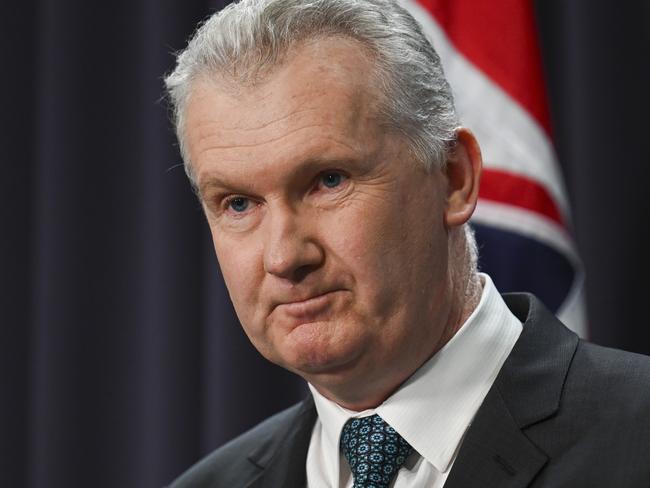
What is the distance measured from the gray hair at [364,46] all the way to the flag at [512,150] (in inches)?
37.5

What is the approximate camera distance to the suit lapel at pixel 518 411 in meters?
1.74

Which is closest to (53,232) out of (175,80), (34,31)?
(34,31)

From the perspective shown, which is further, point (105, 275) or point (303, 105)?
point (105, 275)

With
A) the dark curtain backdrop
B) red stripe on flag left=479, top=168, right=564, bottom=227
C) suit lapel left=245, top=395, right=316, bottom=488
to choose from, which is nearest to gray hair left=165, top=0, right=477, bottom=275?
suit lapel left=245, top=395, right=316, bottom=488

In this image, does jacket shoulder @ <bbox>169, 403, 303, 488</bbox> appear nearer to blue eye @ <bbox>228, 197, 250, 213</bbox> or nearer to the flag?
blue eye @ <bbox>228, 197, 250, 213</bbox>

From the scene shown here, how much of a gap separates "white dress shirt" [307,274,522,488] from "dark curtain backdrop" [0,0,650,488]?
1.41 metres

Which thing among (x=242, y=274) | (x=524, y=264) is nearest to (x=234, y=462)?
(x=242, y=274)

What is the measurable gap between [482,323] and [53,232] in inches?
70.4

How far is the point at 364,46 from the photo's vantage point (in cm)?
183

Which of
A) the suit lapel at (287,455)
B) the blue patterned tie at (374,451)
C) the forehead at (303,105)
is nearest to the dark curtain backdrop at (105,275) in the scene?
the suit lapel at (287,455)

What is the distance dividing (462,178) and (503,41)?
109 cm

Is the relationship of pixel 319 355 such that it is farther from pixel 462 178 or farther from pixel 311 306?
pixel 462 178

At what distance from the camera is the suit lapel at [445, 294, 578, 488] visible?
174 centimetres

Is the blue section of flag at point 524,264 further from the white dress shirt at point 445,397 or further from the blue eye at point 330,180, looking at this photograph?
the blue eye at point 330,180
